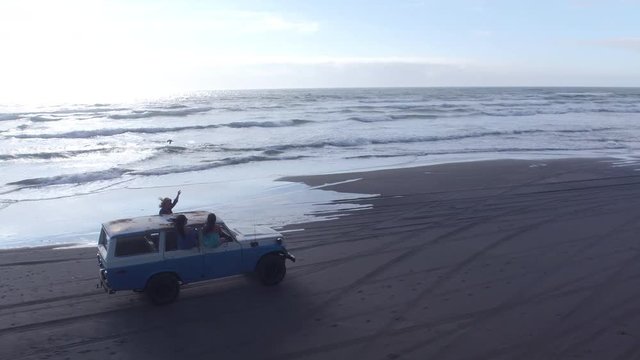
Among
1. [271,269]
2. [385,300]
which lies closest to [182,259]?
[271,269]

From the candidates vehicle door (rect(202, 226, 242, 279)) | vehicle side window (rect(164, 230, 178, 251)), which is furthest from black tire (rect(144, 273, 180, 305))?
vehicle door (rect(202, 226, 242, 279))

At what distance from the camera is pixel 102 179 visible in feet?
83.8

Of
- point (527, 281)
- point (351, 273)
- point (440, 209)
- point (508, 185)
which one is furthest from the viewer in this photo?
point (508, 185)

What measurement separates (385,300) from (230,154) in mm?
24292

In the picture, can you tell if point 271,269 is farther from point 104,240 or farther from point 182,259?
Answer: point 104,240

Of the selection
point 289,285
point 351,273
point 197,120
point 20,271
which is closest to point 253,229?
point 289,285

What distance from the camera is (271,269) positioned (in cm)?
1116

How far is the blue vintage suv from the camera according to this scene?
10.0 meters

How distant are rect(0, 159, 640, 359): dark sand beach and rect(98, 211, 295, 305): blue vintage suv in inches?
15.7

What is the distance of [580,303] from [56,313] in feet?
28.5

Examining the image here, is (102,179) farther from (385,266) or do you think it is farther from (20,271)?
(385,266)

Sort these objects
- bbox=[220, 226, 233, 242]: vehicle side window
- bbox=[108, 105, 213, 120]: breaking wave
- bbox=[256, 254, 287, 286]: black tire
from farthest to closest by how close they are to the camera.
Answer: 1. bbox=[108, 105, 213, 120]: breaking wave
2. bbox=[256, 254, 287, 286]: black tire
3. bbox=[220, 226, 233, 242]: vehicle side window

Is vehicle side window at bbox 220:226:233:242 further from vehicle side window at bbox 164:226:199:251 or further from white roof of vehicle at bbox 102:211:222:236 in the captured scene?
vehicle side window at bbox 164:226:199:251

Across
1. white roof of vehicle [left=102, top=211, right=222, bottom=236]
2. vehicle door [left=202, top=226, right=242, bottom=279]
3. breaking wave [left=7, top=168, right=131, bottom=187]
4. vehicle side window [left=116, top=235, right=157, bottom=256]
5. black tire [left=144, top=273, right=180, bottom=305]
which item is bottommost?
breaking wave [left=7, top=168, right=131, bottom=187]
